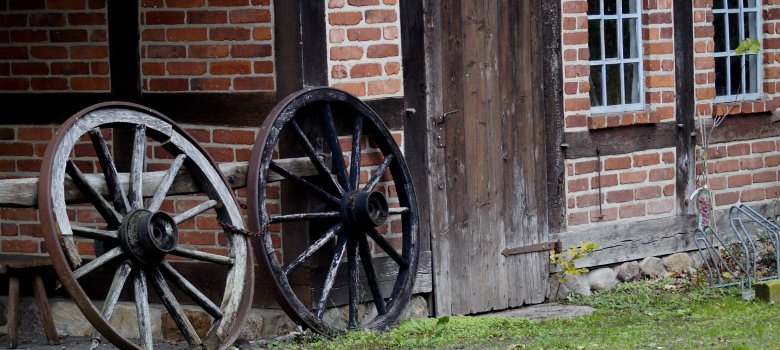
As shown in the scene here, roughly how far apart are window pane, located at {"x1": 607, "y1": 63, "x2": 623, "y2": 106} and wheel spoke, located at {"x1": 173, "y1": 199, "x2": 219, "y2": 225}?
395 centimetres

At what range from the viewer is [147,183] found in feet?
25.2

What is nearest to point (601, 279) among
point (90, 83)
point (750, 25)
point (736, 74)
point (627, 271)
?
point (627, 271)

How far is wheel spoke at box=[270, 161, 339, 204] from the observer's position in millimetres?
8266

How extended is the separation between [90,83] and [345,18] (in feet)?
5.77

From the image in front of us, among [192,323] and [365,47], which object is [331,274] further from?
[365,47]

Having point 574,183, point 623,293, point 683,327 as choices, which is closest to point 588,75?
point 574,183

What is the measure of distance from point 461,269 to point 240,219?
7.01ft

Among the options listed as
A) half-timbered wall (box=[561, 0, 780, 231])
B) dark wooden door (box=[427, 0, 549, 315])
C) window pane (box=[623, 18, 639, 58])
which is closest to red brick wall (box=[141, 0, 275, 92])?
dark wooden door (box=[427, 0, 549, 315])

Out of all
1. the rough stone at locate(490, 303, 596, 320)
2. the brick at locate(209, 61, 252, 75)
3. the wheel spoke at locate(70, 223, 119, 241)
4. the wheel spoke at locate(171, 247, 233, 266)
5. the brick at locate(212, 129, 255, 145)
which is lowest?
the rough stone at locate(490, 303, 596, 320)

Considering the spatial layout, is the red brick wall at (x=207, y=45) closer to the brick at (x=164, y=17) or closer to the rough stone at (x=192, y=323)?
the brick at (x=164, y=17)

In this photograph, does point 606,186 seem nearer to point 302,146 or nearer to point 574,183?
point 574,183

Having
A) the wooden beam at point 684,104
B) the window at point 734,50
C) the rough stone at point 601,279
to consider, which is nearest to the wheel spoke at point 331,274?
the rough stone at point 601,279

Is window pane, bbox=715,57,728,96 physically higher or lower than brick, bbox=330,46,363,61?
lower

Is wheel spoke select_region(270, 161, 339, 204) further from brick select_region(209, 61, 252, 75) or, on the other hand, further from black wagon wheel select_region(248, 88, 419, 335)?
brick select_region(209, 61, 252, 75)
